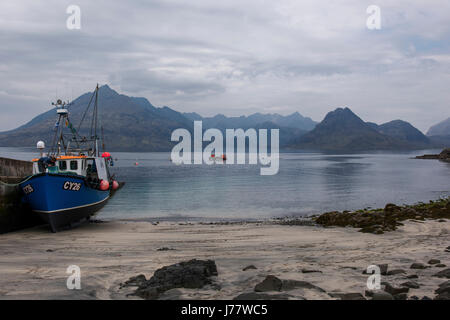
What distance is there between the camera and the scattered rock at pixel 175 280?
10.4m

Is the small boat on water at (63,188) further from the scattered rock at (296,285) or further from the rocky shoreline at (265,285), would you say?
the scattered rock at (296,285)

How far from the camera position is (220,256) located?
16.4m

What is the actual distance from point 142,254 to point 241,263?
5027mm

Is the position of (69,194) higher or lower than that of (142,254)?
higher

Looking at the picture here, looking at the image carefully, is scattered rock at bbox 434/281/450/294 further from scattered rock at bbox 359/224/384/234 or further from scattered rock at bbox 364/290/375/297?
scattered rock at bbox 359/224/384/234

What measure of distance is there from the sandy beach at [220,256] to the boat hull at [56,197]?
44.3 inches

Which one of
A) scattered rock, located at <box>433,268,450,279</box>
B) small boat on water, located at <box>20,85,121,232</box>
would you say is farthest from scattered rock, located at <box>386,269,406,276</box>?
small boat on water, located at <box>20,85,121,232</box>

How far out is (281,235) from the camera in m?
23.0

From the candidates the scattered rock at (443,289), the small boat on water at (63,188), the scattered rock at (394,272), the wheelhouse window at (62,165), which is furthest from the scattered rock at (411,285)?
the wheelhouse window at (62,165)

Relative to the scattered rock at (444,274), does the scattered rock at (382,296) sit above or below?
above

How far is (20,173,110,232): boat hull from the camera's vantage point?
23.2m

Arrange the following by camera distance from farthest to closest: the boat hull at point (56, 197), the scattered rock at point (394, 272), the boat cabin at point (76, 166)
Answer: the boat cabin at point (76, 166) → the boat hull at point (56, 197) → the scattered rock at point (394, 272)
